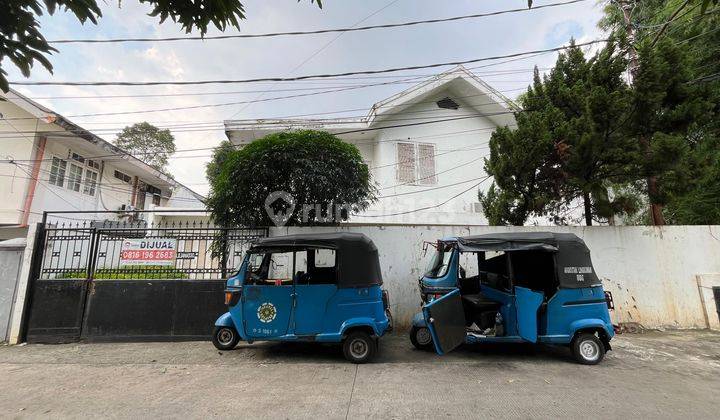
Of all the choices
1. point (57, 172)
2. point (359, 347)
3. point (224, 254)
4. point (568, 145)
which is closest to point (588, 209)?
point (568, 145)

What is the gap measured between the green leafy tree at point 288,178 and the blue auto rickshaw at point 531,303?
259cm

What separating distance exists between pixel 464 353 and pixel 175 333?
16.8 feet

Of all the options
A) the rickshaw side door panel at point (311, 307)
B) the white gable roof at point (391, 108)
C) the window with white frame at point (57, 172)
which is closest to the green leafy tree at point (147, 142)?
the window with white frame at point (57, 172)

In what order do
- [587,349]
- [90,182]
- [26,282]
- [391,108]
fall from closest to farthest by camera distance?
[587,349] → [26,282] → [391,108] → [90,182]

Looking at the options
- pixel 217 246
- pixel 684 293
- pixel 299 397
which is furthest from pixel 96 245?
pixel 684 293

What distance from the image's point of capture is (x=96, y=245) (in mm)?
6535

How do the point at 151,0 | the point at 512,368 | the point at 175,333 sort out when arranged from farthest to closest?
1. the point at 175,333
2. the point at 512,368
3. the point at 151,0

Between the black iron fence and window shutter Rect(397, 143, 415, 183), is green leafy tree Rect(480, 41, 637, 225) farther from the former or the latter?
the black iron fence

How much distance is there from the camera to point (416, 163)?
11531mm

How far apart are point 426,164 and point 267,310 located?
812 centimetres

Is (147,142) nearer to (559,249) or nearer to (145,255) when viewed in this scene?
(145,255)

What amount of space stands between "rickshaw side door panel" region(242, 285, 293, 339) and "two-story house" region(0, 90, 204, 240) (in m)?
7.85

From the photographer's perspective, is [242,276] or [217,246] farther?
[217,246]

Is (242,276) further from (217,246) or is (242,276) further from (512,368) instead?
(512,368)
